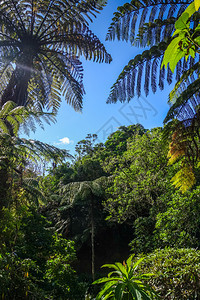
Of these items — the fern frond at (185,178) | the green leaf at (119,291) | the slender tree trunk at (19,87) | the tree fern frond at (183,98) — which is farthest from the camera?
the slender tree trunk at (19,87)

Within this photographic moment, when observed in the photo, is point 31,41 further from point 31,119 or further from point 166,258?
point 166,258

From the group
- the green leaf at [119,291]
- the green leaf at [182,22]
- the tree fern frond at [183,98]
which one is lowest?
the green leaf at [119,291]

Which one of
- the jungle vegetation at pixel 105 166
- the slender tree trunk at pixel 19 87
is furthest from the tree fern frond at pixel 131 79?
the slender tree trunk at pixel 19 87

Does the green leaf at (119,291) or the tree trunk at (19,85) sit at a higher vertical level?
the tree trunk at (19,85)

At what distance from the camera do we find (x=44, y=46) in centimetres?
621

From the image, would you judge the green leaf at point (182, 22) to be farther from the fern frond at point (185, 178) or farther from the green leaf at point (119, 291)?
the green leaf at point (119, 291)

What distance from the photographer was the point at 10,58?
5637 mm

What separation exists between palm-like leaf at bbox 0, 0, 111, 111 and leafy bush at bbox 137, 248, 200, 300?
4.30 m

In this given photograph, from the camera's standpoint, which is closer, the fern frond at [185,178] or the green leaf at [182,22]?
the green leaf at [182,22]

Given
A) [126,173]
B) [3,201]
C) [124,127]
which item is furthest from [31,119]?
[124,127]

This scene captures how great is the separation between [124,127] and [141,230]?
35.4 ft

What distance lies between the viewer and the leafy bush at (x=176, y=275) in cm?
338

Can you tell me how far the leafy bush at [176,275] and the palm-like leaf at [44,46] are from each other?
430 centimetres

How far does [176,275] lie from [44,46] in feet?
20.1
